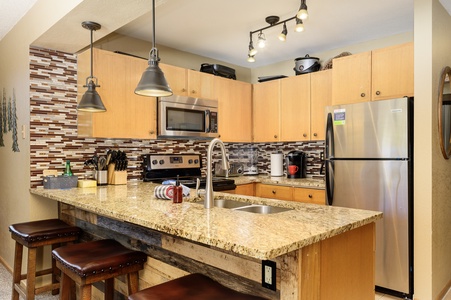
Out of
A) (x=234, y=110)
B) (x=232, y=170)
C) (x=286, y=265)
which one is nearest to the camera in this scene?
(x=286, y=265)

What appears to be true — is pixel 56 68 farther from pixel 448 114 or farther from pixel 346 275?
pixel 448 114

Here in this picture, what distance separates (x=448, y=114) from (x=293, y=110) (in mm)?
1616

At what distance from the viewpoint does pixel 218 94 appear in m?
3.98

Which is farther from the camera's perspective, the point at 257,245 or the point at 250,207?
the point at 250,207

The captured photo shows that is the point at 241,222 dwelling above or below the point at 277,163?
below

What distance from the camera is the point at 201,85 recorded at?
3.80 metres

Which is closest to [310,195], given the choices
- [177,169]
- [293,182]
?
[293,182]

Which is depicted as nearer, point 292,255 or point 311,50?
point 292,255

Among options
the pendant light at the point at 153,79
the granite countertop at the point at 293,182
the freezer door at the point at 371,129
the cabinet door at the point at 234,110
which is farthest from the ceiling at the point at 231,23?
the granite countertop at the point at 293,182

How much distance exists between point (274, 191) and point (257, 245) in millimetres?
2774

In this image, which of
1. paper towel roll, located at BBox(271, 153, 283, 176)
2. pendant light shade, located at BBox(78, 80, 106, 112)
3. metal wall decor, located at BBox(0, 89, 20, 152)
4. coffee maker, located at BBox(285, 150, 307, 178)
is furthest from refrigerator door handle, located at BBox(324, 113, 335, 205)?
metal wall decor, located at BBox(0, 89, 20, 152)

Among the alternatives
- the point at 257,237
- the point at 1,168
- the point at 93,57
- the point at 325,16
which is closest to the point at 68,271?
the point at 257,237

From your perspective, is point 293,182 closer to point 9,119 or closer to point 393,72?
point 393,72

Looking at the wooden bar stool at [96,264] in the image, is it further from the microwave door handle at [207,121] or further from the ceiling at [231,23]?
the microwave door handle at [207,121]
